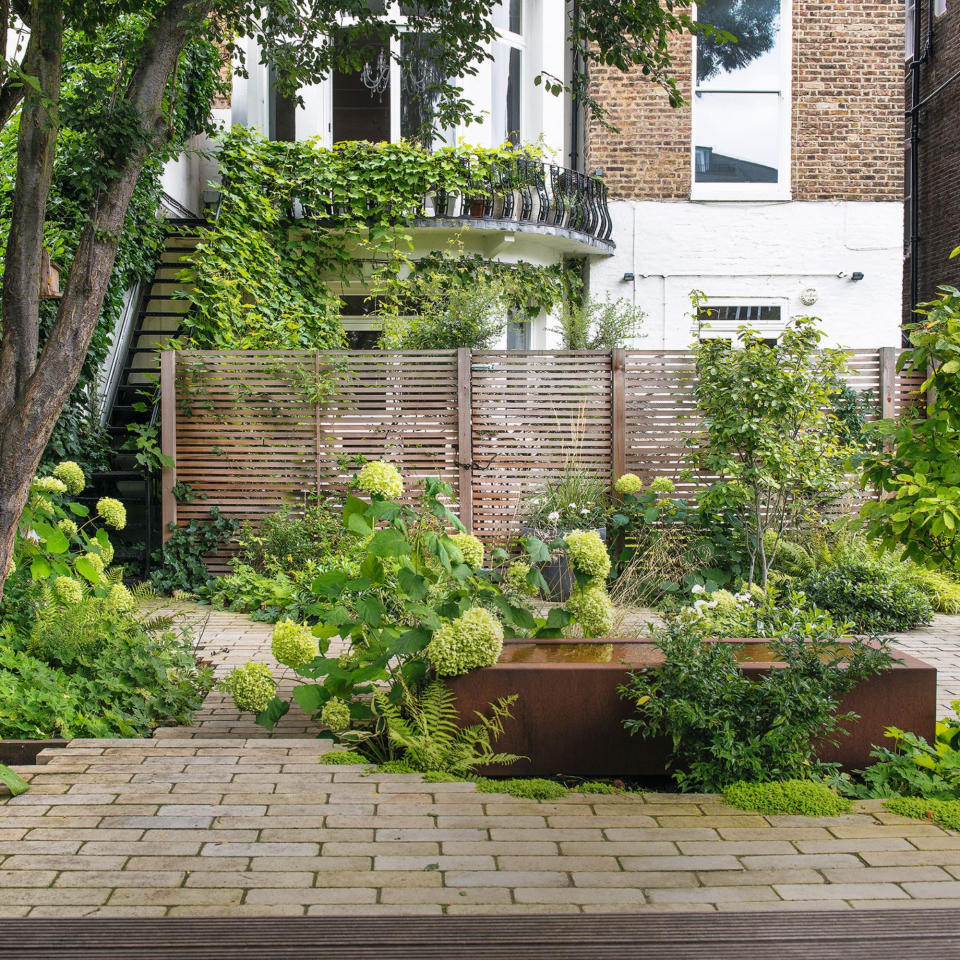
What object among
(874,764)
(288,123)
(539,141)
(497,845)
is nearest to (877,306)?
(539,141)

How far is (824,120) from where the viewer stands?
12273mm

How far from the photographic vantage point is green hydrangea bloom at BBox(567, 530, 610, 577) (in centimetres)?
431

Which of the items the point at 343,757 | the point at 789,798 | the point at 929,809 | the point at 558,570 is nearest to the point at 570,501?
the point at 558,570

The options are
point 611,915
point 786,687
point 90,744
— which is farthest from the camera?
point 90,744

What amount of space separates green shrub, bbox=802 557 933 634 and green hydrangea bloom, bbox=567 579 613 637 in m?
3.28

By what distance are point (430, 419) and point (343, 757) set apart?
5218 millimetres

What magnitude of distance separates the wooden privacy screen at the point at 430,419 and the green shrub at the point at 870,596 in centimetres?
191

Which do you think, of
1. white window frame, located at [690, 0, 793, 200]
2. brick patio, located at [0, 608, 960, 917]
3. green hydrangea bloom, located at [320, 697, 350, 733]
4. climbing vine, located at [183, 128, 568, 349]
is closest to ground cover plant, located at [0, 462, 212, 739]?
brick patio, located at [0, 608, 960, 917]

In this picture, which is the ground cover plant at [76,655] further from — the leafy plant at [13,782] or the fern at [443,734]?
the fern at [443,734]

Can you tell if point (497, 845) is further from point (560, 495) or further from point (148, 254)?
point (148, 254)

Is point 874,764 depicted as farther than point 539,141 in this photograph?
No

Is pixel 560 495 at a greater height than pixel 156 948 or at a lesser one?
greater

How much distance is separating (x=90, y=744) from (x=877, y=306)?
11.1 m

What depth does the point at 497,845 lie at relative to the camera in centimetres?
313
